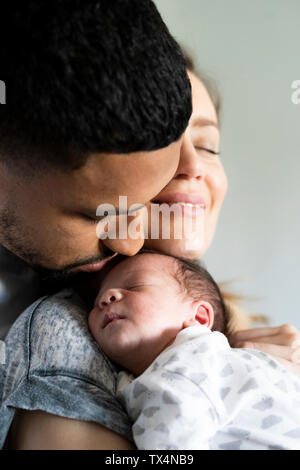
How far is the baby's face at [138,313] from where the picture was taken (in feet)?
3.16

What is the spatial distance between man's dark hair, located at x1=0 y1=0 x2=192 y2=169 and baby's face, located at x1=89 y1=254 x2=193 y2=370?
1.33ft

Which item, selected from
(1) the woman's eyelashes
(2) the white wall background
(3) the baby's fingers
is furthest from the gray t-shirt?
(2) the white wall background

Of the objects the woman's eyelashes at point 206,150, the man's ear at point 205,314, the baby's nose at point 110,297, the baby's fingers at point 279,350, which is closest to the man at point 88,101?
the baby's nose at point 110,297

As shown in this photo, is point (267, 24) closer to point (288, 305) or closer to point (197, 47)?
point (197, 47)

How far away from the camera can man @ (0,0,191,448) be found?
0.63 meters

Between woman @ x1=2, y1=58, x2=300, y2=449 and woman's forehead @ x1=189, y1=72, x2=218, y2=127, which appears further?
woman's forehead @ x1=189, y1=72, x2=218, y2=127

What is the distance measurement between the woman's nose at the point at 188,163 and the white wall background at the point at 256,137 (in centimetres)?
74

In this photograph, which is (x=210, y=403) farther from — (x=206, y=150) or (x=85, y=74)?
(x=206, y=150)

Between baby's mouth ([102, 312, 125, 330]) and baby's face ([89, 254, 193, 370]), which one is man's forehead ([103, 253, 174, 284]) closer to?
baby's face ([89, 254, 193, 370])

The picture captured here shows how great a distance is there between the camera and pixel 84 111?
0.64 meters

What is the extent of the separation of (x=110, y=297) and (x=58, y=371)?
0.67 feet

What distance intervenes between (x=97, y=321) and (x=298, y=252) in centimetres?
120

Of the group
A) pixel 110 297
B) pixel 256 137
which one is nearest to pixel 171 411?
pixel 110 297

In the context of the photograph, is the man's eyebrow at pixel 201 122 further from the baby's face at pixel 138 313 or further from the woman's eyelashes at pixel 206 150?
the baby's face at pixel 138 313
